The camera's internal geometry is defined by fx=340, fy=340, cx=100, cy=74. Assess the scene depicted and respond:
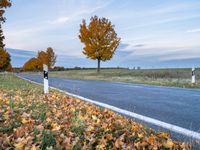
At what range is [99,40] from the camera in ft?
165

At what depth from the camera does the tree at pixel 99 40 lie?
5009 cm

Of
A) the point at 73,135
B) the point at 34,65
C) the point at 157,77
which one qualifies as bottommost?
the point at 157,77

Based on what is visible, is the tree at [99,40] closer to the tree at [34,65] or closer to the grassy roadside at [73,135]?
the grassy roadside at [73,135]

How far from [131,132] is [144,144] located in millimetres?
738

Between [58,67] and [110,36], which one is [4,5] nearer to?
[110,36]

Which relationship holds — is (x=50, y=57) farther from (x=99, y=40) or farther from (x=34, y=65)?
(x=99, y=40)

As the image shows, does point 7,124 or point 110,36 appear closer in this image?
point 7,124

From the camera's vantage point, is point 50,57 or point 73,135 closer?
point 73,135

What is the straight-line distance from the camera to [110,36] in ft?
166

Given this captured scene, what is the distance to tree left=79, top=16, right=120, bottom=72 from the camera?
1972 inches

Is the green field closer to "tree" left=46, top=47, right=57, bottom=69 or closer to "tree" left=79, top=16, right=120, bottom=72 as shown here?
"tree" left=79, top=16, right=120, bottom=72

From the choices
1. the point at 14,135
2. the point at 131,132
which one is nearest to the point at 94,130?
the point at 131,132

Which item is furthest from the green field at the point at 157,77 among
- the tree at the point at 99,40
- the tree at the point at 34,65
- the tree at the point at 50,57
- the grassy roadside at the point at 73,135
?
the tree at the point at 34,65

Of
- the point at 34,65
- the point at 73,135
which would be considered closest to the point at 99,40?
the point at 73,135
